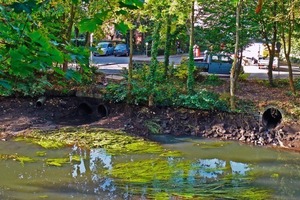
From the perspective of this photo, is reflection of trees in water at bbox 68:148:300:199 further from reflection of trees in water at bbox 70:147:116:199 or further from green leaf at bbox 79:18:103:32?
green leaf at bbox 79:18:103:32

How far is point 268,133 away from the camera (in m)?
10.8

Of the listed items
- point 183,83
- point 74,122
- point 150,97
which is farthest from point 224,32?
point 74,122

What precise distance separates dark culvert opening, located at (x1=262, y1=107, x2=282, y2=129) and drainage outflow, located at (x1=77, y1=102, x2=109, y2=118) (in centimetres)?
440

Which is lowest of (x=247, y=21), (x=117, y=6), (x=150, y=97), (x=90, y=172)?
(x=90, y=172)

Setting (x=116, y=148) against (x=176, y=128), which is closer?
(x=116, y=148)

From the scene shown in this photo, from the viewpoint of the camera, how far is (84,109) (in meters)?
12.7

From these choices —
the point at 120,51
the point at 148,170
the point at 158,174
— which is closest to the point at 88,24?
the point at 158,174

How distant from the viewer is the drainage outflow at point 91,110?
40.8 feet

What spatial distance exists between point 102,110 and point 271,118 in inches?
186

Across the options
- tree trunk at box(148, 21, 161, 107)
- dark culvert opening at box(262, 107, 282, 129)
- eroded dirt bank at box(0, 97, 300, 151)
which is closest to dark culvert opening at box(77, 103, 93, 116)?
eroded dirt bank at box(0, 97, 300, 151)

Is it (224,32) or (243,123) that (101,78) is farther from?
(243,123)

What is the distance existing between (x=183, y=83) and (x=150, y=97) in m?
2.44

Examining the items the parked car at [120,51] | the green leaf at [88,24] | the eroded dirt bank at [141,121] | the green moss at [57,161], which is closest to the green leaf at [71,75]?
the green leaf at [88,24]

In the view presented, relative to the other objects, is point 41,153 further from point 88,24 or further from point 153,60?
point 88,24
